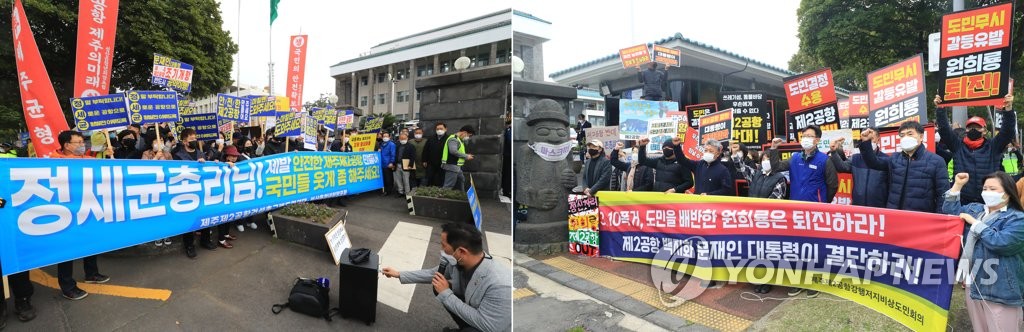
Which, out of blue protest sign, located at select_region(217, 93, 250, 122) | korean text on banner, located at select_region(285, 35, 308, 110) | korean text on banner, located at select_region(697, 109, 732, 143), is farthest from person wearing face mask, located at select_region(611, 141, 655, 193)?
korean text on banner, located at select_region(285, 35, 308, 110)

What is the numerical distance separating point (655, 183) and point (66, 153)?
462cm

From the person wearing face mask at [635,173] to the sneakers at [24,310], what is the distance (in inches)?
196

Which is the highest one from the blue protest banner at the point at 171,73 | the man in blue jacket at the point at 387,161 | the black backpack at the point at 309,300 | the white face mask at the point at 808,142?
the blue protest banner at the point at 171,73

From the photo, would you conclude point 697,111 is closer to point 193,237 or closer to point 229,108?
point 229,108

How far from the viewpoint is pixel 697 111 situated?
5633 millimetres

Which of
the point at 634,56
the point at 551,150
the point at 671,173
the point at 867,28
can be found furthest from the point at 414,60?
the point at 867,28

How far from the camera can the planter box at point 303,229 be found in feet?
8.04

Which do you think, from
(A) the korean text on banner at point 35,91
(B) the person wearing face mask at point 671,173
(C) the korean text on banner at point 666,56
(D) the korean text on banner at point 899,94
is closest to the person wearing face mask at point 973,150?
(D) the korean text on banner at point 899,94

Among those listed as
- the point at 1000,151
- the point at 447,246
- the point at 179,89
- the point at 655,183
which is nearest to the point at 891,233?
the point at 1000,151

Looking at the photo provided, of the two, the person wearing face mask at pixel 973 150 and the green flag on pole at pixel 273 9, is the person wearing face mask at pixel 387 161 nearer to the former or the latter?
the green flag on pole at pixel 273 9

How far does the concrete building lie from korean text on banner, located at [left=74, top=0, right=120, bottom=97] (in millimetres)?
853

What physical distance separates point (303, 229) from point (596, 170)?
11.2 ft

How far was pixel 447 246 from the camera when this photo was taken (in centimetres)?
227

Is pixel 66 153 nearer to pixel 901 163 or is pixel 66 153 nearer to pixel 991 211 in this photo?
pixel 991 211
